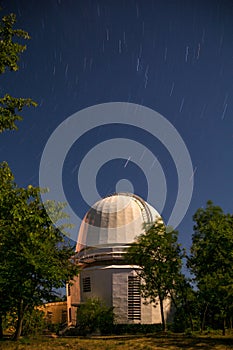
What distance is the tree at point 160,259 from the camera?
3064cm

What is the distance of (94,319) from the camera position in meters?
39.6

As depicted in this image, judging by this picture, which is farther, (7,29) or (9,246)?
(9,246)

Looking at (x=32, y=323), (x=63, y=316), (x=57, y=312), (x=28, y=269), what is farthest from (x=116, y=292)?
(x=28, y=269)

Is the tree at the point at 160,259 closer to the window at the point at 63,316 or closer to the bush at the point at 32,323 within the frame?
the bush at the point at 32,323

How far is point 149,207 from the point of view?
53969mm

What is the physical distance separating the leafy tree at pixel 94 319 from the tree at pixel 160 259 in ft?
31.8

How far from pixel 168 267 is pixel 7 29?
80.6 ft

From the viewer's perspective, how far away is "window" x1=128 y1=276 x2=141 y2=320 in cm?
4319

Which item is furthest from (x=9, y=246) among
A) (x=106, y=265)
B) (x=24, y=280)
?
(x=106, y=265)

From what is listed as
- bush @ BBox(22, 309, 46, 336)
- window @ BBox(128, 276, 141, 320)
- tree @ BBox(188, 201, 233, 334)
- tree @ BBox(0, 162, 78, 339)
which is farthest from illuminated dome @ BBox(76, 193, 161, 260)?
tree @ BBox(0, 162, 78, 339)

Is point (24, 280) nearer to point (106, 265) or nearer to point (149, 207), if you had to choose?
point (106, 265)

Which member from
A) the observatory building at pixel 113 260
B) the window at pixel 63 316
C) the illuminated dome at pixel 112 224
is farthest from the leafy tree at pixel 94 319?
the window at pixel 63 316

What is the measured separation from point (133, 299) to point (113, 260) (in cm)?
562

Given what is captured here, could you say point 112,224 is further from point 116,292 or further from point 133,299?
point 133,299
